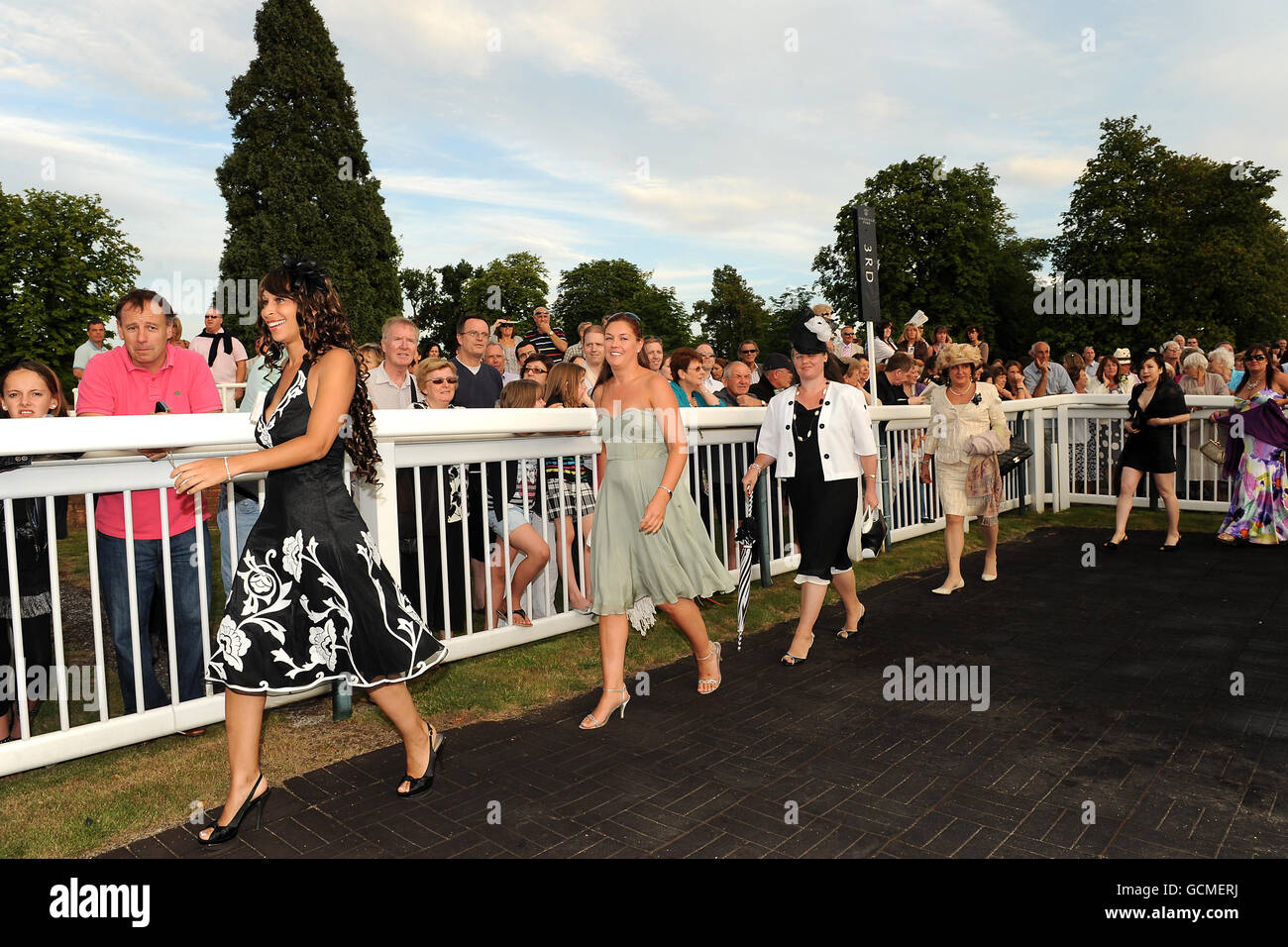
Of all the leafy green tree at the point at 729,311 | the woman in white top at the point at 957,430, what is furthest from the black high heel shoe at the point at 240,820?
the leafy green tree at the point at 729,311

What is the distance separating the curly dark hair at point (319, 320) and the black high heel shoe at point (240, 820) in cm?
137

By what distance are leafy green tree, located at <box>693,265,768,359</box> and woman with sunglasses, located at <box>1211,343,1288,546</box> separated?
262 feet

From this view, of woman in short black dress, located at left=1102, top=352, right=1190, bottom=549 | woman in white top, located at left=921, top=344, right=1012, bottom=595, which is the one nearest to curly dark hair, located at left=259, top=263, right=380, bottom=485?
woman in white top, located at left=921, top=344, right=1012, bottom=595

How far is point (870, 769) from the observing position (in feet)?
12.9

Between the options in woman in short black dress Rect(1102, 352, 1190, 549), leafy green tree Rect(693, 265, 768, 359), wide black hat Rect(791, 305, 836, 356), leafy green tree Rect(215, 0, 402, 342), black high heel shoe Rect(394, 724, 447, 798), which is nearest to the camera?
black high heel shoe Rect(394, 724, 447, 798)

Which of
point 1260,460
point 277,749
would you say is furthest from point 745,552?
point 1260,460

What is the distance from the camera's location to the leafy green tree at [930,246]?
46781 millimetres

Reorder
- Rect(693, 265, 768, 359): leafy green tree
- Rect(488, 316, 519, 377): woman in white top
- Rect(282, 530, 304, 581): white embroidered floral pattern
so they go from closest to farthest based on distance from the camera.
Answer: Rect(282, 530, 304, 581): white embroidered floral pattern
Rect(488, 316, 519, 377): woman in white top
Rect(693, 265, 768, 359): leafy green tree

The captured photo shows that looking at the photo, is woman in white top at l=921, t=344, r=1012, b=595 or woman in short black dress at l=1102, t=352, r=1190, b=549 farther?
woman in short black dress at l=1102, t=352, r=1190, b=549

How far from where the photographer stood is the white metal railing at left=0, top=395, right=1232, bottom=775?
3803 millimetres

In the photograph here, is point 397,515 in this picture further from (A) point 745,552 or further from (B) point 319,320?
(A) point 745,552

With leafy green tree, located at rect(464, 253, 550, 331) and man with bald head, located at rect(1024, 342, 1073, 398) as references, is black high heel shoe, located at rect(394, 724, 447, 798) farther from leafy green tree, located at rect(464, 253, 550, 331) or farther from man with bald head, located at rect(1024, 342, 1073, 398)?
leafy green tree, located at rect(464, 253, 550, 331)

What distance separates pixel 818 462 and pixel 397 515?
8.85 feet
